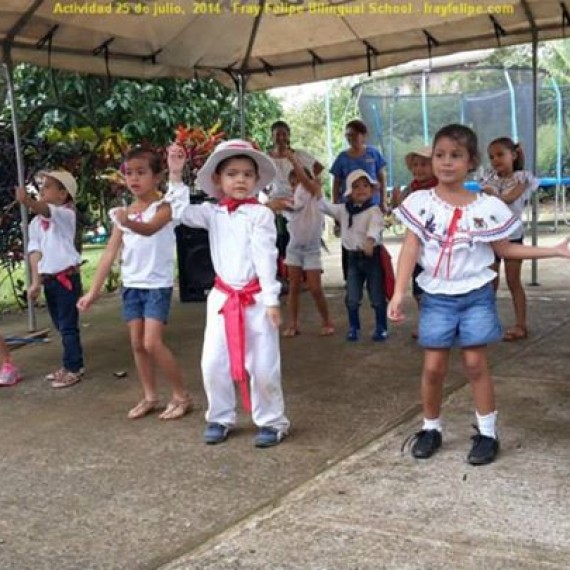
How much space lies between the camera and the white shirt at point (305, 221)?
21.5ft

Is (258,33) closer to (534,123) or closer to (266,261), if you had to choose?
(534,123)

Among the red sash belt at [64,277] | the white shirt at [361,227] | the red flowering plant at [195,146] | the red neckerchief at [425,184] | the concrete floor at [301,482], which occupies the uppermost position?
the red flowering plant at [195,146]

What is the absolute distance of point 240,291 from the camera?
3996 millimetres

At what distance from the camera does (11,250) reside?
27.8ft

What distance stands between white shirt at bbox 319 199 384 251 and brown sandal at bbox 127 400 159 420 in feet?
7.14

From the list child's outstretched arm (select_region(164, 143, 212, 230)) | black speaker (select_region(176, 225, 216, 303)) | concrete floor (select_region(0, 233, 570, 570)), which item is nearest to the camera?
concrete floor (select_region(0, 233, 570, 570))

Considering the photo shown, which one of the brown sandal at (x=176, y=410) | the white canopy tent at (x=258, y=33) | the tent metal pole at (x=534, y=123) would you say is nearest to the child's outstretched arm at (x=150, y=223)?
the brown sandal at (x=176, y=410)

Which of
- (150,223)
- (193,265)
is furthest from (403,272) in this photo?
(193,265)

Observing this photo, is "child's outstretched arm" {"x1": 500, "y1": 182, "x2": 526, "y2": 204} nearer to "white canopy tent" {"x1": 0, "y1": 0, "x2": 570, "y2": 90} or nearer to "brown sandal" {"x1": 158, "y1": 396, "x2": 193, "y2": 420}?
"white canopy tent" {"x1": 0, "y1": 0, "x2": 570, "y2": 90}

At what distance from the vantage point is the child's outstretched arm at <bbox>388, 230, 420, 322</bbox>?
3.64 meters

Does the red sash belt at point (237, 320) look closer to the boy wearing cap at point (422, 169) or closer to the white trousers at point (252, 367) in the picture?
the white trousers at point (252, 367)

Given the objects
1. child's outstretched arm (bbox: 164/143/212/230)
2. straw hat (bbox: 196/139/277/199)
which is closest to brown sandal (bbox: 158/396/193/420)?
child's outstretched arm (bbox: 164/143/212/230)

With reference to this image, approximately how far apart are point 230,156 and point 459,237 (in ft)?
3.79

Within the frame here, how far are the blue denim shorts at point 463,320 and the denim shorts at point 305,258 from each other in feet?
9.46
